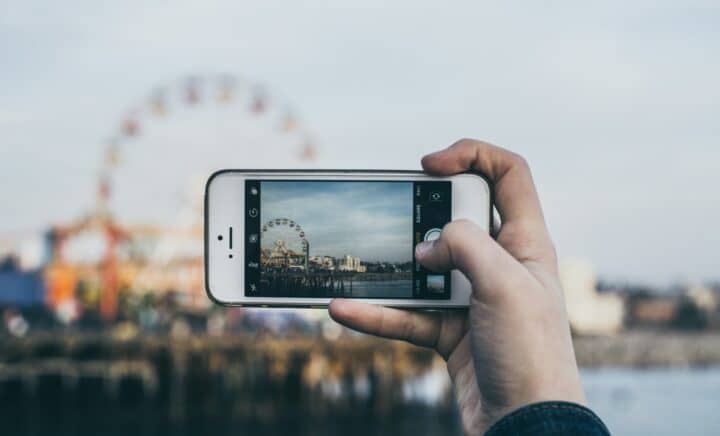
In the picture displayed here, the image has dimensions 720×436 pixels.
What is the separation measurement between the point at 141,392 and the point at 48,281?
29.1 feet

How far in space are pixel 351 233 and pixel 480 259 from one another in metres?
0.47

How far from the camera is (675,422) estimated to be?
5662 cm

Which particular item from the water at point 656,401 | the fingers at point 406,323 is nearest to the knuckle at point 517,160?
the fingers at point 406,323

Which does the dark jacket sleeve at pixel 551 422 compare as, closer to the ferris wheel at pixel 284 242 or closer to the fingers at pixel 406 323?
the fingers at pixel 406 323

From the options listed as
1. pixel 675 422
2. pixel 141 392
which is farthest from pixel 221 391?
pixel 675 422

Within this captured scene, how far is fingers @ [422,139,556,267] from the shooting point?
1.51 metres

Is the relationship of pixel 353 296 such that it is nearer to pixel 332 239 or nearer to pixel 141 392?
pixel 332 239

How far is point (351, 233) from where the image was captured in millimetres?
1842

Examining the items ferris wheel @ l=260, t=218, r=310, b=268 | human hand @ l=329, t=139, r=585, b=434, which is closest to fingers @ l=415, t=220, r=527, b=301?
human hand @ l=329, t=139, r=585, b=434

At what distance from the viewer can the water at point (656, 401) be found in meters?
53.0

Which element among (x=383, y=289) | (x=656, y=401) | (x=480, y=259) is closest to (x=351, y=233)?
(x=383, y=289)

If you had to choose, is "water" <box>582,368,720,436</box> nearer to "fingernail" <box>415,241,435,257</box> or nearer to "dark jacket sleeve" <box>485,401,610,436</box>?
"fingernail" <box>415,241,435,257</box>

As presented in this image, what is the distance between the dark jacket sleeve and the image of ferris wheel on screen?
506 millimetres

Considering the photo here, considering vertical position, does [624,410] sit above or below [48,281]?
below
